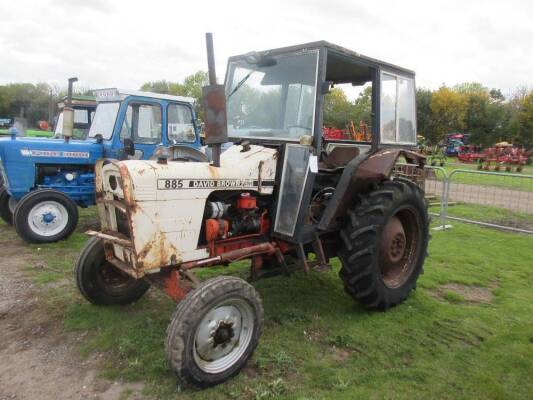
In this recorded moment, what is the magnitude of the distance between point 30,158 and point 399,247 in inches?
218

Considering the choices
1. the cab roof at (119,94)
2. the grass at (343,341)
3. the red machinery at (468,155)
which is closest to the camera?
the grass at (343,341)

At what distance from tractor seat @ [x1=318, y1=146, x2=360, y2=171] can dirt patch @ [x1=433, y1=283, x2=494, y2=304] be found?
1792mm

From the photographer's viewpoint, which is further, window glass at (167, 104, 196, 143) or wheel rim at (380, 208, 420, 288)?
window glass at (167, 104, 196, 143)

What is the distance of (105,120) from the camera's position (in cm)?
749

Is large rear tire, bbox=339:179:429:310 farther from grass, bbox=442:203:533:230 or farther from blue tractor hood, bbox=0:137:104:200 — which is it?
blue tractor hood, bbox=0:137:104:200

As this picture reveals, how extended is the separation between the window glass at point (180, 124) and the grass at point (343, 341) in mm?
3264

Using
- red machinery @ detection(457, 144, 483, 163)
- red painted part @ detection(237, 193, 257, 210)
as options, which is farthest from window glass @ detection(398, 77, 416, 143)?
red machinery @ detection(457, 144, 483, 163)

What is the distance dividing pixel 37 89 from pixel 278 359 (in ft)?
185

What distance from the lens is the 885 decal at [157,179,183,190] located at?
2.97 meters

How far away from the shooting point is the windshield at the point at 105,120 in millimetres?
7315

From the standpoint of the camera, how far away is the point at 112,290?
3951 mm

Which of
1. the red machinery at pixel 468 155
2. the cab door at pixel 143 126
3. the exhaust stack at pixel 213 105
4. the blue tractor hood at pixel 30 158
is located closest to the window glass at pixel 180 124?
the cab door at pixel 143 126

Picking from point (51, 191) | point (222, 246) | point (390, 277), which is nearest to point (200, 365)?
point (222, 246)

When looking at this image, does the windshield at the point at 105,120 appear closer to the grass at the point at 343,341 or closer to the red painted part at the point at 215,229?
the grass at the point at 343,341
